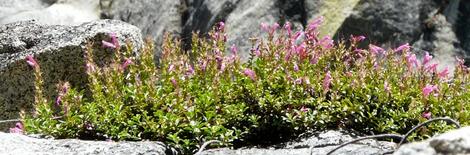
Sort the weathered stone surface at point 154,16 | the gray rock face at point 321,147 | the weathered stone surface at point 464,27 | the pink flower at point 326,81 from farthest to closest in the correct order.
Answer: the weathered stone surface at point 154,16 → the weathered stone surface at point 464,27 → the pink flower at point 326,81 → the gray rock face at point 321,147

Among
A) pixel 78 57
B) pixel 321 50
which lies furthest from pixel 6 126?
pixel 321 50

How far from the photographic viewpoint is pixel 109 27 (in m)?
7.66

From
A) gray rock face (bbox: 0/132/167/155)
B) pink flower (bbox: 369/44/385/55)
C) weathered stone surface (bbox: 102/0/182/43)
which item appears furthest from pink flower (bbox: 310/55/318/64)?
weathered stone surface (bbox: 102/0/182/43)

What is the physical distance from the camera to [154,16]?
Result: 14.3 m

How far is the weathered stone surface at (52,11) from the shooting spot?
→ 15.5m

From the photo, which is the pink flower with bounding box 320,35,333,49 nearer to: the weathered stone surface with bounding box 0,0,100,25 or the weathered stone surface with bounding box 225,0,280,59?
the weathered stone surface with bounding box 225,0,280,59

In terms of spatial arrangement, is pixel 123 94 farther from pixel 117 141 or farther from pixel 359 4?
pixel 359 4

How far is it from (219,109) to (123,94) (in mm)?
816

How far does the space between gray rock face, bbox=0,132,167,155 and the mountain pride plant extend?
0.84 feet

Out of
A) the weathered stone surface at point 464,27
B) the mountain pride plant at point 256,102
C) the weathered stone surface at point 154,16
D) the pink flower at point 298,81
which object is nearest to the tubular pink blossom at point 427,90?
the mountain pride plant at point 256,102

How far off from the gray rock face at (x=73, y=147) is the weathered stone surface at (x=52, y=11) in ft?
33.2

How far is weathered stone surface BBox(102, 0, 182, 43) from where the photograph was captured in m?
14.0

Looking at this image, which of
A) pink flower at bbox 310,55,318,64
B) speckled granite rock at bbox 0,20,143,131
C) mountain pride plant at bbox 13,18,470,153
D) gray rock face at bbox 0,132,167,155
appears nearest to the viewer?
gray rock face at bbox 0,132,167,155

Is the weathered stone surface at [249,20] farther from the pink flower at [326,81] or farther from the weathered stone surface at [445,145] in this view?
the weathered stone surface at [445,145]
